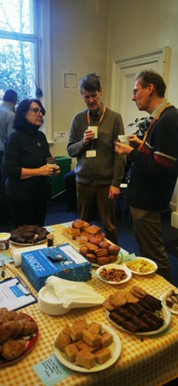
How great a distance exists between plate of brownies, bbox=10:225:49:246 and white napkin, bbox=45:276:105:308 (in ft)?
1.54

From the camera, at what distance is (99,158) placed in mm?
2242

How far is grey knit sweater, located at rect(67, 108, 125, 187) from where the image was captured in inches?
87.4

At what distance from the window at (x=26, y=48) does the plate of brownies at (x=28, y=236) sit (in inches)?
125

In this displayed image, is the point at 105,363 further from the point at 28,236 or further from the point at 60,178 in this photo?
the point at 60,178

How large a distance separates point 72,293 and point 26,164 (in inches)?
46.3

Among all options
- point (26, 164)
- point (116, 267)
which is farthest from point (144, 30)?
point (116, 267)

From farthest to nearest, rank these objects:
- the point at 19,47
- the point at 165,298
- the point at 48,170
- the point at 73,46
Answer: the point at 73,46 → the point at 19,47 → the point at 48,170 → the point at 165,298

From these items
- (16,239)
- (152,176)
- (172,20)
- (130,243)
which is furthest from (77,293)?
(172,20)

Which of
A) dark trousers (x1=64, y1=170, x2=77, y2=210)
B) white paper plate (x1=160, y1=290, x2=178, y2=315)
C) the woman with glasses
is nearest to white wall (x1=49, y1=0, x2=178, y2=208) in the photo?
dark trousers (x1=64, y1=170, x2=77, y2=210)

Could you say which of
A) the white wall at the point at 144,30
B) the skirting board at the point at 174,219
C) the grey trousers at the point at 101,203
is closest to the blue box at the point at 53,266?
the grey trousers at the point at 101,203

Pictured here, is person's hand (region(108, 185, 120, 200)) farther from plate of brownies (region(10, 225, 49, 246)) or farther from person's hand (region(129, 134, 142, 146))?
plate of brownies (region(10, 225, 49, 246))

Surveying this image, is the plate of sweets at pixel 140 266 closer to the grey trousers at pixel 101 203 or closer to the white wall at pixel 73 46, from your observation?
the grey trousers at pixel 101 203

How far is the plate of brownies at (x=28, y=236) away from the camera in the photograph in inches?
62.1

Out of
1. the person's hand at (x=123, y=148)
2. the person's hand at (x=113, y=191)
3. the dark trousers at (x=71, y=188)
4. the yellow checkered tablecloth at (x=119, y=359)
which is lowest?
the dark trousers at (x=71, y=188)
